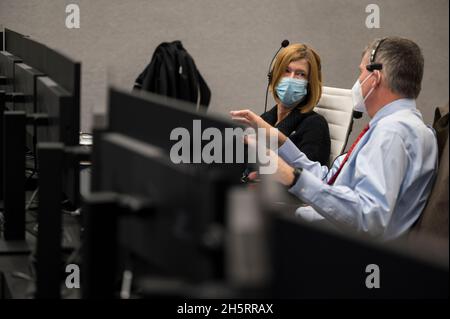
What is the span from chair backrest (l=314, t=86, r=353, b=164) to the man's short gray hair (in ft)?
4.43

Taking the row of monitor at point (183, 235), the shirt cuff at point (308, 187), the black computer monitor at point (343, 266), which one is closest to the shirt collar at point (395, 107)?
the shirt cuff at point (308, 187)

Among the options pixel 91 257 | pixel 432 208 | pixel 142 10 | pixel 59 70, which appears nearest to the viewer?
pixel 91 257

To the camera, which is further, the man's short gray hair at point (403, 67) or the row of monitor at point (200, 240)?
the man's short gray hair at point (403, 67)

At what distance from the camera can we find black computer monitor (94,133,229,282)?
89cm

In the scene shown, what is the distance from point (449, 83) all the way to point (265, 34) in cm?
380

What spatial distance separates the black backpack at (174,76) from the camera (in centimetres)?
420

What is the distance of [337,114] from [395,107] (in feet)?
4.83

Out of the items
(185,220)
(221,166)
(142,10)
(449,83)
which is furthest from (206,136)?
(142,10)

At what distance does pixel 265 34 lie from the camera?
5211 millimetres

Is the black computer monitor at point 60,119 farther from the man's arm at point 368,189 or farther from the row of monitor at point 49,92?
the man's arm at point 368,189

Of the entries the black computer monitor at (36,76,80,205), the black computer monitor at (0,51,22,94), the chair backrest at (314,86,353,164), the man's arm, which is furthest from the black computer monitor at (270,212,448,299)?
the chair backrest at (314,86,353,164)

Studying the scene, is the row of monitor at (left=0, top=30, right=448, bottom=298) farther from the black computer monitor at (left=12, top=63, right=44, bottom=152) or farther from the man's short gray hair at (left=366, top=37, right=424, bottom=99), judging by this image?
the man's short gray hair at (left=366, top=37, right=424, bottom=99)

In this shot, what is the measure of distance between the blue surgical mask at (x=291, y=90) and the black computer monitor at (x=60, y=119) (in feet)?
4.95
